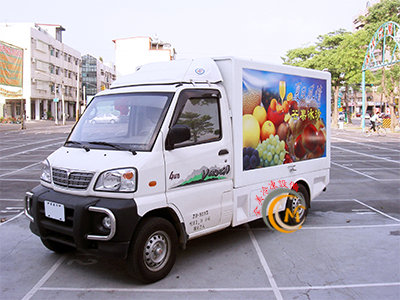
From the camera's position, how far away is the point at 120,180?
4.12m

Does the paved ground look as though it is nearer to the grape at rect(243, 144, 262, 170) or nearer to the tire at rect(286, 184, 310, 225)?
the tire at rect(286, 184, 310, 225)

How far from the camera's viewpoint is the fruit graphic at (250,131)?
5484 millimetres

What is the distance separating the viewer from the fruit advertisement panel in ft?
18.3

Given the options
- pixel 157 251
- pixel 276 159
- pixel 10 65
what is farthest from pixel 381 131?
pixel 10 65

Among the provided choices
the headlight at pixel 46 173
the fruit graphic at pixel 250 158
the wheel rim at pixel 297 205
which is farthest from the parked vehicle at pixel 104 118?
the wheel rim at pixel 297 205

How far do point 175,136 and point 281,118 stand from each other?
236cm

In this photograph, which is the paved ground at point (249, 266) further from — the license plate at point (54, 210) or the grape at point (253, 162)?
the grape at point (253, 162)

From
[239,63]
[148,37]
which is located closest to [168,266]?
[239,63]

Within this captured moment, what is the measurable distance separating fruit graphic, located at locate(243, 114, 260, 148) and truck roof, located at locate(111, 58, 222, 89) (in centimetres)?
70

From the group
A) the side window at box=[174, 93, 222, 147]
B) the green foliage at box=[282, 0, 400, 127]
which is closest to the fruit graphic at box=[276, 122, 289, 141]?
the side window at box=[174, 93, 222, 147]

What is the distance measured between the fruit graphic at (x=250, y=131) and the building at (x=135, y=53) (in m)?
95.1

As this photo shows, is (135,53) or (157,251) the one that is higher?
(135,53)

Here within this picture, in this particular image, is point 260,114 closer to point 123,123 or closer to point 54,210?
point 123,123

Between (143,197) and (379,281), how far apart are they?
9.35 ft
